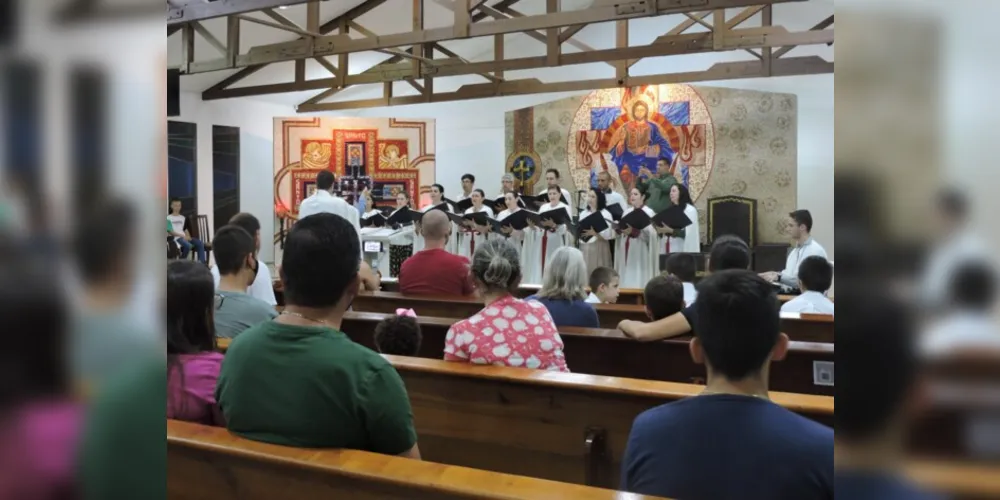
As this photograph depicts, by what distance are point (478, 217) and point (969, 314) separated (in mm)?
7990

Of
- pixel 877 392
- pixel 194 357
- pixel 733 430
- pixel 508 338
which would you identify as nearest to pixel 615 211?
pixel 508 338

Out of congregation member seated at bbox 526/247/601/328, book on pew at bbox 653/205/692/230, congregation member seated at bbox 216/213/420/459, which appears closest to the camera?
congregation member seated at bbox 216/213/420/459

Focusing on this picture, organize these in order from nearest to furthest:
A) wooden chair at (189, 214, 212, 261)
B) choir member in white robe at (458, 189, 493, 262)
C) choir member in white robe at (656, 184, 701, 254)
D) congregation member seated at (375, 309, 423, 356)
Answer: congregation member seated at (375, 309, 423, 356) < choir member in white robe at (656, 184, 701, 254) < choir member in white robe at (458, 189, 493, 262) < wooden chair at (189, 214, 212, 261)

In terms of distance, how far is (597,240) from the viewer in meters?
8.11

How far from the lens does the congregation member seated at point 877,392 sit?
1.05 ft

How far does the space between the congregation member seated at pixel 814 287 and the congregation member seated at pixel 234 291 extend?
232 cm

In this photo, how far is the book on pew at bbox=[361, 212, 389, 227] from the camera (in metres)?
9.27

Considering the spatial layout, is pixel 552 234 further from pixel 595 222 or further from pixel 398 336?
pixel 398 336

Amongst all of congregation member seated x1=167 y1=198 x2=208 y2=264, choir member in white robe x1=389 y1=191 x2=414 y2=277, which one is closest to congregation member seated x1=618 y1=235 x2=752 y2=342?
choir member in white robe x1=389 y1=191 x2=414 y2=277

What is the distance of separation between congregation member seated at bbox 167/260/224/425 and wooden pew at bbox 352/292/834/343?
7.28ft

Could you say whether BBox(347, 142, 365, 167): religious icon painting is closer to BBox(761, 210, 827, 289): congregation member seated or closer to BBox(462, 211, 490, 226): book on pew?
BBox(462, 211, 490, 226): book on pew

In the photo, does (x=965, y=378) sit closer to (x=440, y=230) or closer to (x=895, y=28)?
(x=895, y=28)

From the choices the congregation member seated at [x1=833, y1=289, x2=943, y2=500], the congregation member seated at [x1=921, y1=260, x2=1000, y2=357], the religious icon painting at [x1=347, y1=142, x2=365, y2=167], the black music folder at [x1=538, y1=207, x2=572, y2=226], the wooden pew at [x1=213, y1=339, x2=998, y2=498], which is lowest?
the wooden pew at [x1=213, y1=339, x2=998, y2=498]

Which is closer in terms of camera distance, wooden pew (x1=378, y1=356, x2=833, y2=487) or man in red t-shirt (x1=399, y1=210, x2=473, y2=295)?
wooden pew (x1=378, y1=356, x2=833, y2=487)
